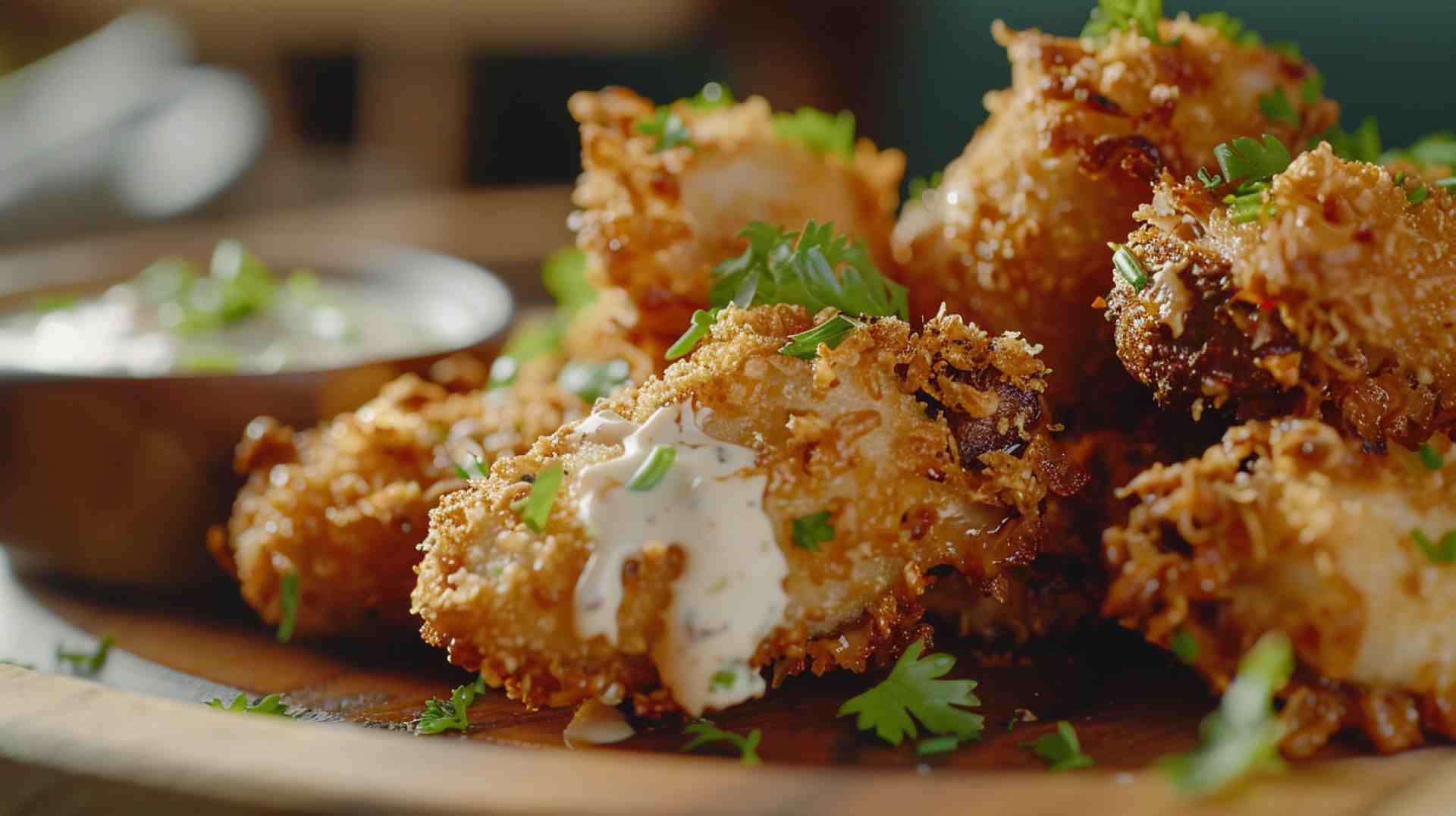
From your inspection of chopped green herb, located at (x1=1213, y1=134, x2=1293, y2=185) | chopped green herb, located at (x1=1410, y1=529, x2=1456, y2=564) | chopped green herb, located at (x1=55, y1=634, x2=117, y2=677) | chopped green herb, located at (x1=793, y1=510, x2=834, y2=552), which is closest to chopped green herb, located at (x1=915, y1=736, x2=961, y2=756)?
chopped green herb, located at (x1=793, y1=510, x2=834, y2=552)

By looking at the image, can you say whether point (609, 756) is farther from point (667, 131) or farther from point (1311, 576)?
point (667, 131)

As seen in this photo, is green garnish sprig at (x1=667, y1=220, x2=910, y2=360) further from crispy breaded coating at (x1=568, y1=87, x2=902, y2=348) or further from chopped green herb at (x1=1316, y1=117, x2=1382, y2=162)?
chopped green herb at (x1=1316, y1=117, x2=1382, y2=162)

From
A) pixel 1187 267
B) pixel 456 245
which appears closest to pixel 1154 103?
pixel 1187 267

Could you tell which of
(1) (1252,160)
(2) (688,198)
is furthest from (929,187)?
(1) (1252,160)

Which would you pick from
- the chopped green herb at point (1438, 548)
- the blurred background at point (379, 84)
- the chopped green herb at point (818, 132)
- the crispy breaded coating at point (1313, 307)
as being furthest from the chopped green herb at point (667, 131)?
the blurred background at point (379, 84)

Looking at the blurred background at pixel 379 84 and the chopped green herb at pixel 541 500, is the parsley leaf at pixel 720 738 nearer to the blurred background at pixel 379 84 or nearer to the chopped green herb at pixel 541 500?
the chopped green herb at pixel 541 500
